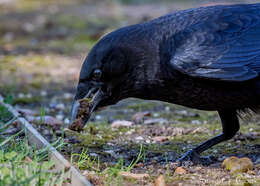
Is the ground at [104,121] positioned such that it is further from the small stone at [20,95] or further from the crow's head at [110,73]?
the crow's head at [110,73]

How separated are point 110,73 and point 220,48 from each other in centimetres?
92

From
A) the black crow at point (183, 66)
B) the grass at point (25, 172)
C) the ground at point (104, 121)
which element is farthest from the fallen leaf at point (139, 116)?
the grass at point (25, 172)

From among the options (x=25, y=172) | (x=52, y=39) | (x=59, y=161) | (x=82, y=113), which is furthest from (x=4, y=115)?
(x=52, y=39)

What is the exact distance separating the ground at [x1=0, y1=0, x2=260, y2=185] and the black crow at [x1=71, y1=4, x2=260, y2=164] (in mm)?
391

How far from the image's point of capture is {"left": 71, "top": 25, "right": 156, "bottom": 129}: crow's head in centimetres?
379

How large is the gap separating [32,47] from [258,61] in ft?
22.8

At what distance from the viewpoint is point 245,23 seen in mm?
4039

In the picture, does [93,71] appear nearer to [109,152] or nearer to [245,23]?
[109,152]

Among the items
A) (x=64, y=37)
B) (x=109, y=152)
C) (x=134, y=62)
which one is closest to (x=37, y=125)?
(x=109, y=152)

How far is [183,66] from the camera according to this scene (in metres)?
3.71

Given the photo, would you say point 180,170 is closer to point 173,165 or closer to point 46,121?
point 173,165

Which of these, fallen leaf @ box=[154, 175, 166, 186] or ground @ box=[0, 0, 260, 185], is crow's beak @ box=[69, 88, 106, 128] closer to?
ground @ box=[0, 0, 260, 185]

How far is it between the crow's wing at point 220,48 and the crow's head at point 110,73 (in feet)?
1.10

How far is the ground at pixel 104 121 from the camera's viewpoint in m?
3.51
